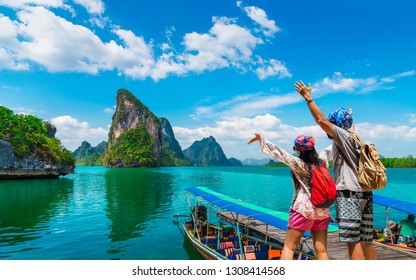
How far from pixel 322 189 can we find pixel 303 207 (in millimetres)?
359

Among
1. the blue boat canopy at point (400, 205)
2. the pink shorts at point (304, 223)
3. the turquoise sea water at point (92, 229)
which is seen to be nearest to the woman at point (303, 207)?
the pink shorts at point (304, 223)

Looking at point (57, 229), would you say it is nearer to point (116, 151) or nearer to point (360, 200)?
point (360, 200)

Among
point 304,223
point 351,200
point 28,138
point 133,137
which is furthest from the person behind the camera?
point 133,137

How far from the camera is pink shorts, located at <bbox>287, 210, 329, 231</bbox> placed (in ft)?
11.8

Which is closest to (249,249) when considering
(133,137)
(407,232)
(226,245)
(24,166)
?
(226,245)

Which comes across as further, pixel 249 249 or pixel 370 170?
pixel 249 249

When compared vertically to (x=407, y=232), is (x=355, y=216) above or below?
above

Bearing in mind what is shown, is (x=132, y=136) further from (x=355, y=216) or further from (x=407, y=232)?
(x=355, y=216)

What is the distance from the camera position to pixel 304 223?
360cm

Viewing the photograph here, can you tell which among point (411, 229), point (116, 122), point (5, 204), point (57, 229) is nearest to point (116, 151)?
point (116, 122)

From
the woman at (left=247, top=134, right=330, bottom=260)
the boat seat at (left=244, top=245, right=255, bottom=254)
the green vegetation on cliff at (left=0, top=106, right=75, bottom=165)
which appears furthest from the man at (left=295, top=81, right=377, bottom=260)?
the green vegetation on cliff at (left=0, top=106, right=75, bottom=165)

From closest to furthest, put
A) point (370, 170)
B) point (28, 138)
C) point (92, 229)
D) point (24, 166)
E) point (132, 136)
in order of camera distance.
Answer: point (370, 170) → point (92, 229) → point (24, 166) → point (28, 138) → point (132, 136)

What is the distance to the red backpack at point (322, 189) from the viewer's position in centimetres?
347

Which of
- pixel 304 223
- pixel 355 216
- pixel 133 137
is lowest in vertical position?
pixel 304 223
